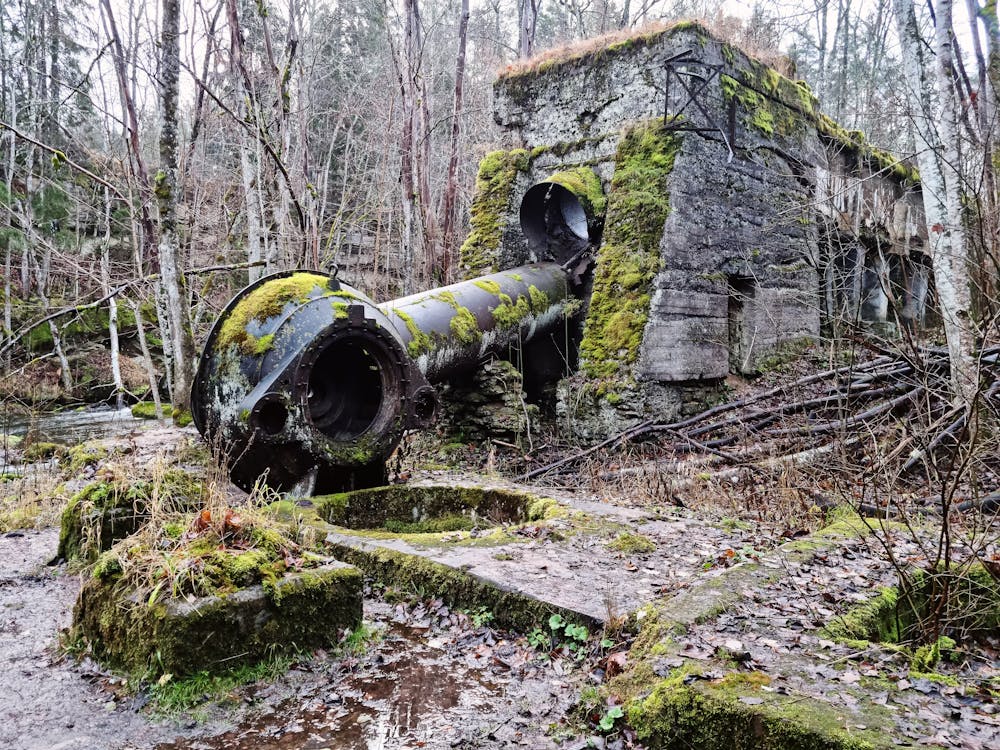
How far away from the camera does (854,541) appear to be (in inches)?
156

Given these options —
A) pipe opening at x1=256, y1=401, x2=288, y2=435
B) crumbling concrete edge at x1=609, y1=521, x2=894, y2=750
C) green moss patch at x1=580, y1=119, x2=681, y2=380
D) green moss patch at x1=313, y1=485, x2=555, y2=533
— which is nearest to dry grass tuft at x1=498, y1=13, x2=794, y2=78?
green moss patch at x1=580, y1=119, x2=681, y2=380

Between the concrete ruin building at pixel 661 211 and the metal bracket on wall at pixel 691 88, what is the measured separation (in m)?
0.03

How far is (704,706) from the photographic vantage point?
7.28 feet

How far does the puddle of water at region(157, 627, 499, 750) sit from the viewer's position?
256 cm

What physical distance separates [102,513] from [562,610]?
285 centimetres

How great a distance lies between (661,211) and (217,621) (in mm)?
7249

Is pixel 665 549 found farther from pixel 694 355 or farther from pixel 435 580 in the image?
pixel 694 355

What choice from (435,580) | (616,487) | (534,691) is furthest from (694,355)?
(534,691)

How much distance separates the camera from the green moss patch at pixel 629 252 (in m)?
8.71

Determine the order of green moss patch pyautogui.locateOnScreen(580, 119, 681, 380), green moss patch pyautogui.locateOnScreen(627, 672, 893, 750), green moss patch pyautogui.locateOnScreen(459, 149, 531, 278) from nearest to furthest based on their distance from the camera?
green moss patch pyautogui.locateOnScreen(627, 672, 893, 750) < green moss patch pyautogui.locateOnScreen(580, 119, 681, 380) < green moss patch pyautogui.locateOnScreen(459, 149, 531, 278)

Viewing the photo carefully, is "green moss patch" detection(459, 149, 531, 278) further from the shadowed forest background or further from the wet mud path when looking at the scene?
the wet mud path

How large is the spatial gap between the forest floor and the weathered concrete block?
0.35 feet

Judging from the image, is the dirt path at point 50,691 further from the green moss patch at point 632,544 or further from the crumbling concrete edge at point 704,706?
the green moss patch at point 632,544

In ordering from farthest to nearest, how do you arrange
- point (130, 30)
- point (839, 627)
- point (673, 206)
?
point (130, 30) → point (673, 206) → point (839, 627)
